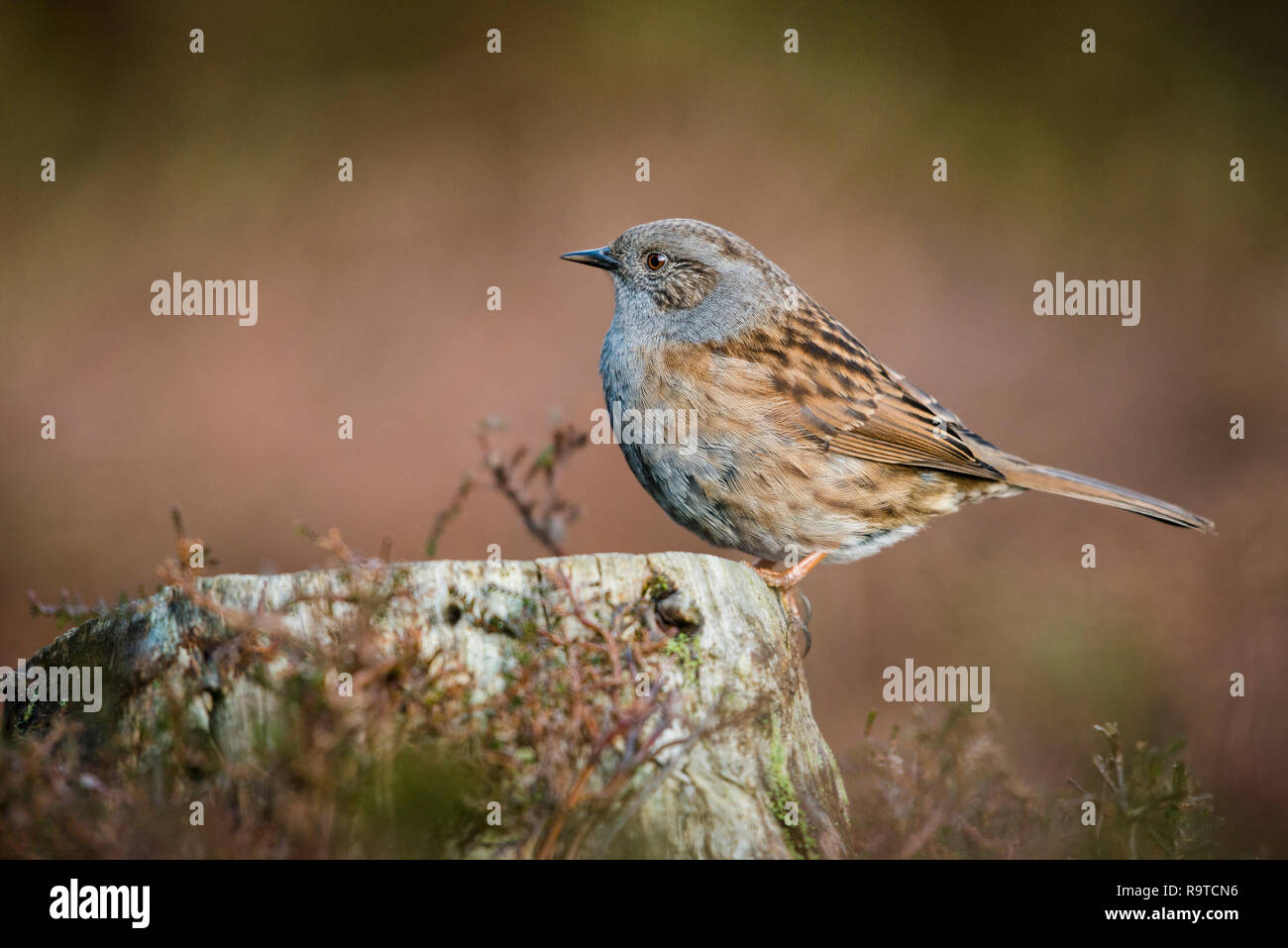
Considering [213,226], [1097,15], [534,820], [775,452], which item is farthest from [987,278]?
[534,820]

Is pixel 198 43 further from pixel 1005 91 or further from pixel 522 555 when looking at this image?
pixel 1005 91

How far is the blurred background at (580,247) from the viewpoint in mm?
7961

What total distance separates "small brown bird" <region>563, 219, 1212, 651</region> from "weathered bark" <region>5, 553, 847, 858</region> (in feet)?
3.58

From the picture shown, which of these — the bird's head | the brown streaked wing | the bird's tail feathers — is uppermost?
the bird's head

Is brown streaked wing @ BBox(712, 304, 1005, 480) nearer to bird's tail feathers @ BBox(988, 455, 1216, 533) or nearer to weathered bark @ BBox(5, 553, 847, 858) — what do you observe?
bird's tail feathers @ BBox(988, 455, 1216, 533)

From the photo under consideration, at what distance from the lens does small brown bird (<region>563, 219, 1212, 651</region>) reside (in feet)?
15.1

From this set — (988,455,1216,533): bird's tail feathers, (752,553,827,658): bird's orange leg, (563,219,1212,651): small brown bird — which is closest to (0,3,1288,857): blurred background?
(988,455,1216,533): bird's tail feathers

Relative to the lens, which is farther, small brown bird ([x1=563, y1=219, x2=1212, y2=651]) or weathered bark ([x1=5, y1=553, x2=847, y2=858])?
small brown bird ([x1=563, y1=219, x2=1212, y2=651])

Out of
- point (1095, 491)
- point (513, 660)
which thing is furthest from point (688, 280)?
point (513, 660)

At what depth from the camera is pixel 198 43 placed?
9.48 metres

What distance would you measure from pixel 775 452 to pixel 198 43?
25.0 feet

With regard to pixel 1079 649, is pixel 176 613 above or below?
above

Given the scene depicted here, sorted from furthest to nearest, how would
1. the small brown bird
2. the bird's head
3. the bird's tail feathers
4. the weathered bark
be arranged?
the bird's head → the bird's tail feathers → the small brown bird → the weathered bark

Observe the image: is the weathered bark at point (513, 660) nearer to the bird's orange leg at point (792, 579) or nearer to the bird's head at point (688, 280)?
the bird's orange leg at point (792, 579)
